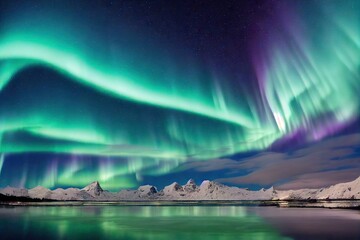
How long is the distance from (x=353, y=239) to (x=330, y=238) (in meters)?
2.18

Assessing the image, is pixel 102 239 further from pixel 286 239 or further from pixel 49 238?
pixel 286 239

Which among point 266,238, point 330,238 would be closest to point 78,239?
point 266,238

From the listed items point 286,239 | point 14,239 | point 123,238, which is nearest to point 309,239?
point 286,239

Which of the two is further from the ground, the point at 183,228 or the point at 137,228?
the point at 137,228

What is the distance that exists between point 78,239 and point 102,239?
1908mm

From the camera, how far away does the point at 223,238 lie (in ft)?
107

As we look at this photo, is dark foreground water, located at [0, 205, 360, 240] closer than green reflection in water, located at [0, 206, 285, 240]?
Yes

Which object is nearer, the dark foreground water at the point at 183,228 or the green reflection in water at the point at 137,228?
the dark foreground water at the point at 183,228

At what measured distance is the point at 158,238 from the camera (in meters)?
32.5

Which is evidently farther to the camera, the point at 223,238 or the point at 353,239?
the point at 223,238

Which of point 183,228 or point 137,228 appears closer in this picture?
point 183,228

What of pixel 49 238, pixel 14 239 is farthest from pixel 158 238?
pixel 14 239

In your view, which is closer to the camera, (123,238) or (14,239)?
(14,239)

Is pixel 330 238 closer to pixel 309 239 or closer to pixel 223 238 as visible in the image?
pixel 309 239
